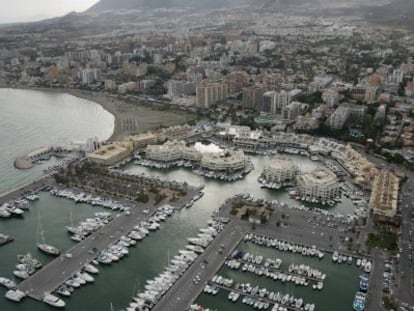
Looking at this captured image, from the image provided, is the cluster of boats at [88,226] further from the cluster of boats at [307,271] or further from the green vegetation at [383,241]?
the green vegetation at [383,241]

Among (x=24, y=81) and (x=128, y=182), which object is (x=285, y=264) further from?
(x=24, y=81)

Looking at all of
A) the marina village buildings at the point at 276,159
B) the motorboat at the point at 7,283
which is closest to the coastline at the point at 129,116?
the marina village buildings at the point at 276,159

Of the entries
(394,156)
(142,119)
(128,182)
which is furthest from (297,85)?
(128,182)

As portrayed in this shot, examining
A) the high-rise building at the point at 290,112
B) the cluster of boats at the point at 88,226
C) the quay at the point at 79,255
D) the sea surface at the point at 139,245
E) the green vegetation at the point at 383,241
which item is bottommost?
the sea surface at the point at 139,245

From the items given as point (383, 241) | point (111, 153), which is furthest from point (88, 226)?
point (383, 241)

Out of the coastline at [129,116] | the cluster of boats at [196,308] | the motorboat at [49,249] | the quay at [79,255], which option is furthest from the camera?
the coastline at [129,116]

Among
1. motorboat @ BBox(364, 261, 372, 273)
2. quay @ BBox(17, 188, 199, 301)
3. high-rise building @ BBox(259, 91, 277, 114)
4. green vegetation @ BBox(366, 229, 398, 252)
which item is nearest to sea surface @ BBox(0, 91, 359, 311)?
motorboat @ BBox(364, 261, 372, 273)
